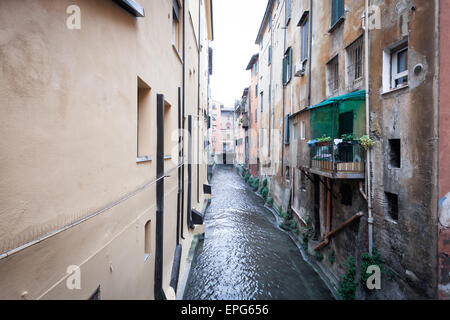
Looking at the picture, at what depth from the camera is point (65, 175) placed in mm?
2346

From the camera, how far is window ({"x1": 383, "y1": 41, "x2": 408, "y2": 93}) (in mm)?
5508

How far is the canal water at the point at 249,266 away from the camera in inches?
311

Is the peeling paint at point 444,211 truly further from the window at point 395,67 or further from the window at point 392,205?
the window at point 395,67

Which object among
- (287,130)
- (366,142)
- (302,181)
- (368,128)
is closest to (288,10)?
(287,130)

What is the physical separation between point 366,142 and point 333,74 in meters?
3.70

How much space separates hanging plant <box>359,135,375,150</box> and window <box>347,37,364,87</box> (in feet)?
5.90

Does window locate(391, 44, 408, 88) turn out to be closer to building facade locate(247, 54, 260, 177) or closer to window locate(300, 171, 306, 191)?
window locate(300, 171, 306, 191)

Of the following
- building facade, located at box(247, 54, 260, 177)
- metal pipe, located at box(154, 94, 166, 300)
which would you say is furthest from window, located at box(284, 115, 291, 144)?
building facade, located at box(247, 54, 260, 177)

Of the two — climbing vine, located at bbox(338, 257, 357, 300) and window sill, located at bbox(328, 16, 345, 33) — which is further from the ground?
window sill, located at bbox(328, 16, 345, 33)

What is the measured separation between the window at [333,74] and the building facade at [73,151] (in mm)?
6487

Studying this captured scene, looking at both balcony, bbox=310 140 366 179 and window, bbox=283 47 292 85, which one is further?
window, bbox=283 47 292 85

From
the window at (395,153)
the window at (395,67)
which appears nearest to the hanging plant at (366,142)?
the window at (395,153)

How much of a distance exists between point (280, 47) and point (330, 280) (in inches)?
554

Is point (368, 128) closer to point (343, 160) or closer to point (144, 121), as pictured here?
point (343, 160)
